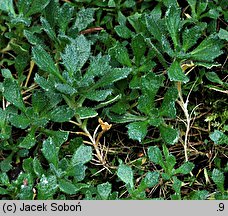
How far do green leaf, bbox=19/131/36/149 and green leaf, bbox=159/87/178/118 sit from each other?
577 mm

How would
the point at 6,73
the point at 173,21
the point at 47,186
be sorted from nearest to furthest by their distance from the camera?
the point at 47,186, the point at 173,21, the point at 6,73

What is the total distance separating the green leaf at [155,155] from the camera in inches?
89.7

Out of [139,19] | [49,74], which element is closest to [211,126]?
[139,19]

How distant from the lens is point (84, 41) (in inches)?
93.4

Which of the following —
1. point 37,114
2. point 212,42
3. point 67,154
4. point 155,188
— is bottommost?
point 155,188

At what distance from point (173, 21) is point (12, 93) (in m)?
0.80

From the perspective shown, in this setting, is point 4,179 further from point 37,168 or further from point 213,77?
point 213,77

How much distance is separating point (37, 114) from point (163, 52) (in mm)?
665

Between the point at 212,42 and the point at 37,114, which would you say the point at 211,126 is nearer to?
the point at 212,42

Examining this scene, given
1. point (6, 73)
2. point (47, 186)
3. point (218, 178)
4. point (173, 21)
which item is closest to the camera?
point (47, 186)

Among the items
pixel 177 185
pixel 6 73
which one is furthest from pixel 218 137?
pixel 6 73

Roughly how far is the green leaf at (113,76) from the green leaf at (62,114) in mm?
173

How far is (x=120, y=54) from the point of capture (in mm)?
2402

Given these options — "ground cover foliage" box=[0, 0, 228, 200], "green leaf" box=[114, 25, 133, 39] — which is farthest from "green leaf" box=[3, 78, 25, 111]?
"green leaf" box=[114, 25, 133, 39]
